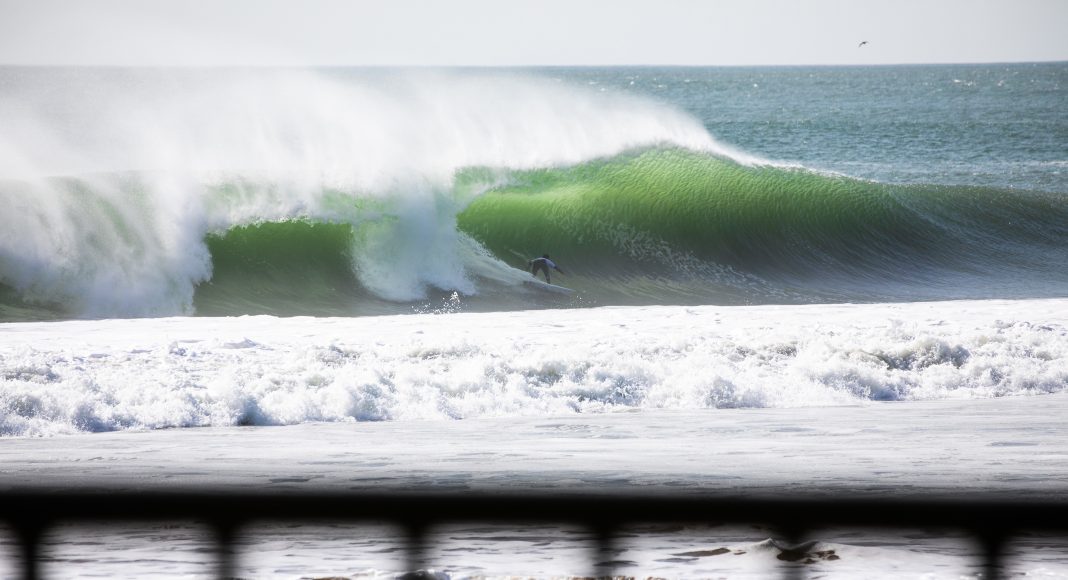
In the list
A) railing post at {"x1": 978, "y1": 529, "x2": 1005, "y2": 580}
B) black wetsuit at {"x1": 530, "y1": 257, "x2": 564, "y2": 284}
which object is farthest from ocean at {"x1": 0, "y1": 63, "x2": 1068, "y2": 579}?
black wetsuit at {"x1": 530, "y1": 257, "x2": 564, "y2": 284}

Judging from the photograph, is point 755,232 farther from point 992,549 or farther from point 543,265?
point 992,549

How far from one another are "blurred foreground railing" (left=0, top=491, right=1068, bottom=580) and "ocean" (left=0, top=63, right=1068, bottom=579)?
0.03m

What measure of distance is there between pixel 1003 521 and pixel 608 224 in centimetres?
1819

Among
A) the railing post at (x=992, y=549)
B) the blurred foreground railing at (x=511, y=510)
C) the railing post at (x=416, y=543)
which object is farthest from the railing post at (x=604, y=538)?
the railing post at (x=992, y=549)

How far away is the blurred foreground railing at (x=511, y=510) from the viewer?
0.96 m

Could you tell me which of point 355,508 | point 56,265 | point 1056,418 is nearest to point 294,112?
point 56,265

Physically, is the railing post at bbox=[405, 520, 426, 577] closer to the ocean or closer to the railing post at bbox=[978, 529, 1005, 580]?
the ocean

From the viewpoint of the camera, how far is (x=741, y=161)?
74.0 ft

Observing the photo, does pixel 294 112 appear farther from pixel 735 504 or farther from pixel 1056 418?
pixel 735 504

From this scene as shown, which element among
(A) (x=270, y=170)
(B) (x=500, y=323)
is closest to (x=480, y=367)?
(B) (x=500, y=323)

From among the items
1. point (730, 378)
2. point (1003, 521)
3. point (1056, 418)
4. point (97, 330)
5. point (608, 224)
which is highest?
point (608, 224)

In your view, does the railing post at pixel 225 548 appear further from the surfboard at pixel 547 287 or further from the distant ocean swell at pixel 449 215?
the surfboard at pixel 547 287

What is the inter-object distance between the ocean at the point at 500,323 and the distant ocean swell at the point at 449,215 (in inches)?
2.4

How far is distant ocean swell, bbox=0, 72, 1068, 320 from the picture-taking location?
14.4m
